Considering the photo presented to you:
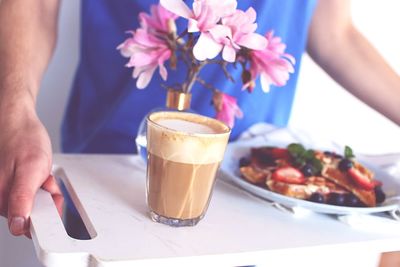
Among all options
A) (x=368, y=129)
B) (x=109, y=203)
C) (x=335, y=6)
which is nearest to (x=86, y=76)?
(x=109, y=203)

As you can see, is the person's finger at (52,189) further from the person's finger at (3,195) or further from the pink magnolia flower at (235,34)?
the pink magnolia flower at (235,34)

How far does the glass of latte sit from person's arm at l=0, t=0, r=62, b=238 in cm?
12

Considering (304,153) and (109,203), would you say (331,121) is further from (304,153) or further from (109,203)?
(109,203)

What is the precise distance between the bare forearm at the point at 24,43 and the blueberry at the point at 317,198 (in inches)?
14.8

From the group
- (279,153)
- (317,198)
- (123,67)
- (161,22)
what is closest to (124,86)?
(123,67)

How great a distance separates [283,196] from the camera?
2.13 ft

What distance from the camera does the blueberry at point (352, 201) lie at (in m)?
0.67

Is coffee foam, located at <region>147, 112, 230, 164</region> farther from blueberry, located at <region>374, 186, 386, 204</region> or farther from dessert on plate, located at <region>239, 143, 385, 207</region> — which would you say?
blueberry, located at <region>374, 186, 386, 204</region>

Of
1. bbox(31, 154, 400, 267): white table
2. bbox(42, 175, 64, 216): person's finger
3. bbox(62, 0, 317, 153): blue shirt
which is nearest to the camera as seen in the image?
bbox(31, 154, 400, 267): white table

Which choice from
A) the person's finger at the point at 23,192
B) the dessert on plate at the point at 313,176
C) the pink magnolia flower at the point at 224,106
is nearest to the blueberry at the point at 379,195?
the dessert on plate at the point at 313,176

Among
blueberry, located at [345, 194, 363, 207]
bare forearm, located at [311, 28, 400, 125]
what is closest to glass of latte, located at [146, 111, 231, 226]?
blueberry, located at [345, 194, 363, 207]

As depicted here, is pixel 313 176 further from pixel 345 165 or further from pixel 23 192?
pixel 23 192

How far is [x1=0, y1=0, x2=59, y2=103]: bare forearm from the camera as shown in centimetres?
66

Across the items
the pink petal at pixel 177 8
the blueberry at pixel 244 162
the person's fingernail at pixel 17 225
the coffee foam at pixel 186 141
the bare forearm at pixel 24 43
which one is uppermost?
the pink petal at pixel 177 8
